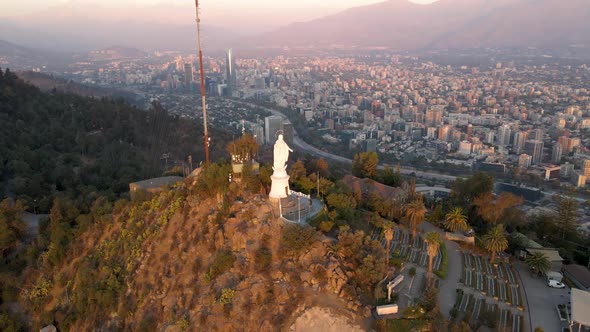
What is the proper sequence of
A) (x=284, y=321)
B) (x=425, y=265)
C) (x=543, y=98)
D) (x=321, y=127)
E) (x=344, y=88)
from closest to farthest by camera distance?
(x=284, y=321) → (x=425, y=265) → (x=321, y=127) → (x=543, y=98) → (x=344, y=88)

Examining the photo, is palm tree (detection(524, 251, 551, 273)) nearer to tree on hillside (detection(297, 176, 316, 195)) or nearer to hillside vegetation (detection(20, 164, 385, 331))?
hillside vegetation (detection(20, 164, 385, 331))

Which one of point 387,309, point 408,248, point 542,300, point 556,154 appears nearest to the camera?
point 387,309

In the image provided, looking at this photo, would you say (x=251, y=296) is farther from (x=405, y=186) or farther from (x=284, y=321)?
(x=405, y=186)

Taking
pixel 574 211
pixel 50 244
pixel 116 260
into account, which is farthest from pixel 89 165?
pixel 574 211

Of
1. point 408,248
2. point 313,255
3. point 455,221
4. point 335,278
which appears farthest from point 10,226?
point 455,221

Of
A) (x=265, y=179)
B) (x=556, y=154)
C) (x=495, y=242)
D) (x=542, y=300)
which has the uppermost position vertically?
(x=265, y=179)

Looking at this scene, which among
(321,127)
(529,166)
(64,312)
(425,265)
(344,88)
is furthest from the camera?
(344,88)

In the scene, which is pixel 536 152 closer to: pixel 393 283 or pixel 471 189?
pixel 471 189
